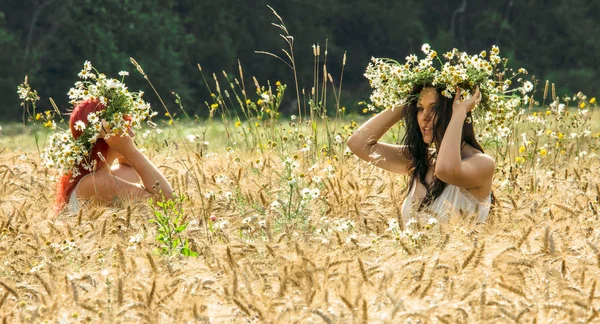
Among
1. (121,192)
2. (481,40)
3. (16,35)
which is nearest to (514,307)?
(121,192)

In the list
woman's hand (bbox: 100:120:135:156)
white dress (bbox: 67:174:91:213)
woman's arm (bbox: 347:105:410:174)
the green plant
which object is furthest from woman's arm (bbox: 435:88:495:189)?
white dress (bbox: 67:174:91:213)

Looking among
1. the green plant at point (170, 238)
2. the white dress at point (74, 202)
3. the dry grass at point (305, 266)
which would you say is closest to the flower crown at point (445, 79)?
the dry grass at point (305, 266)

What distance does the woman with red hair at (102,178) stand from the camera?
20.1 feet

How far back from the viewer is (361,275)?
4195 millimetres

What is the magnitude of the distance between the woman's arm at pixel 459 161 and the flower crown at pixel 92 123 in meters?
1.90

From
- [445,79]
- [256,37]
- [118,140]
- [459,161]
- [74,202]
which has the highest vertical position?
[445,79]

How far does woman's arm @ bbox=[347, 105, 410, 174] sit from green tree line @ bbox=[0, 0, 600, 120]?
20.8m

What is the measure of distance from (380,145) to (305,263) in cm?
229

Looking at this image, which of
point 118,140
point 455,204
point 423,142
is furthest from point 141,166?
point 455,204

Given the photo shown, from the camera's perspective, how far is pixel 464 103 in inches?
222

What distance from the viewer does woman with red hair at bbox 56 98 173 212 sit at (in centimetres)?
613

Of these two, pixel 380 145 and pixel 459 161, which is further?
pixel 380 145

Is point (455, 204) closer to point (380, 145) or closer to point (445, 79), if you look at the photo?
point (445, 79)

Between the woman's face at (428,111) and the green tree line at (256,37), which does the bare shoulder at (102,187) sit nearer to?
the woman's face at (428,111)
